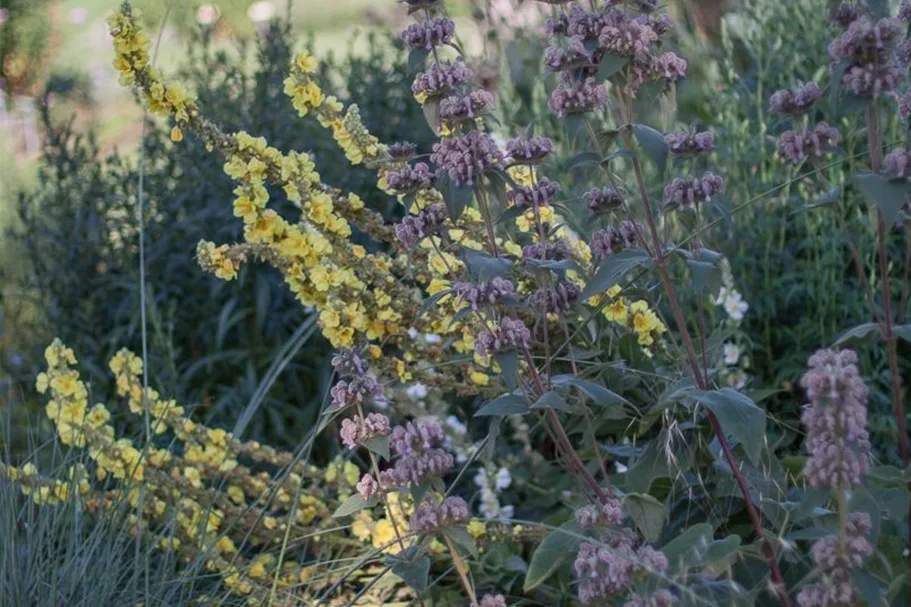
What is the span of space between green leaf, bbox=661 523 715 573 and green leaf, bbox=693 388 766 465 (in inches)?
4.9

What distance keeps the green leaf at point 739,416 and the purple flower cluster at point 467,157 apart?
46 cm

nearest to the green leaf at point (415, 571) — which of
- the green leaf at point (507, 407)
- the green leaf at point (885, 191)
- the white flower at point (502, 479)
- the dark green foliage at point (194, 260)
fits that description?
the green leaf at point (507, 407)

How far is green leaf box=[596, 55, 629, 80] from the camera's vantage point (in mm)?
1879

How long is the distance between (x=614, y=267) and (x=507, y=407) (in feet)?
0.87

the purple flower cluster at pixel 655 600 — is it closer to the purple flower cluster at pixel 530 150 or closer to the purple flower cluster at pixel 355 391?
the purple flower cluster at pixel 355 391

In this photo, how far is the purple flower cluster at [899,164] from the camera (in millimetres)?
1787

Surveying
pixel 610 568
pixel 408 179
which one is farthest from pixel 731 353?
pixel 610 568

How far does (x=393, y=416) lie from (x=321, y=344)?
374mm

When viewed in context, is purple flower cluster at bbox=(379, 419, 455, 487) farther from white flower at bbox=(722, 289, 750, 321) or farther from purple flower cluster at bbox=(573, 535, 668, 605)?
white flower at bbox=(722, 289, 750, 321)

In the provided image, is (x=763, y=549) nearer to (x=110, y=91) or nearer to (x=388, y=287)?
(x=388, y=287)

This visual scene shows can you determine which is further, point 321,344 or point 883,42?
point 321,344

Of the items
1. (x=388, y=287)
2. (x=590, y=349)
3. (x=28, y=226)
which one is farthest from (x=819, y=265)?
(x=28, y=226)

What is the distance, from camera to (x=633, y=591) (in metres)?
1.75

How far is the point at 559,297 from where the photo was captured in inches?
84.3
